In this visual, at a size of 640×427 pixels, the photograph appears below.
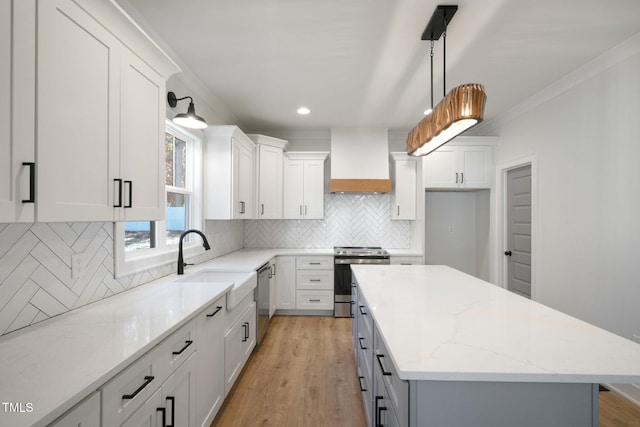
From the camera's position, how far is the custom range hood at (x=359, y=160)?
3.99 metres

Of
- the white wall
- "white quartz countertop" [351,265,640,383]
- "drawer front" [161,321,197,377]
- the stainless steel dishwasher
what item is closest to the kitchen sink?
Answer: the stainless steel dishwasher

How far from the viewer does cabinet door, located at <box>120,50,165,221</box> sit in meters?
1.36

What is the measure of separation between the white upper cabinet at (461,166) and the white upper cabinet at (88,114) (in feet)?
11.5

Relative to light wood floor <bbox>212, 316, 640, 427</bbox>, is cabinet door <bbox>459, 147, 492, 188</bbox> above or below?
above

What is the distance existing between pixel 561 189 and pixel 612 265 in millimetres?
868

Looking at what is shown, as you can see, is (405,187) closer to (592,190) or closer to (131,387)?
(592,190)

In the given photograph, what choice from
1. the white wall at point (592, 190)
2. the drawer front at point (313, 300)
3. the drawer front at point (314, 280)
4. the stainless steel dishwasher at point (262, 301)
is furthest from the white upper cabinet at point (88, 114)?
the white wall at point (592, 190)

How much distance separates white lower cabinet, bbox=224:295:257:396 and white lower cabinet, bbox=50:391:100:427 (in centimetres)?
114

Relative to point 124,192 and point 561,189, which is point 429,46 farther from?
point 124,192

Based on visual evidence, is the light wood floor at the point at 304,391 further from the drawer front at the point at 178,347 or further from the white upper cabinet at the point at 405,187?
the white upper cabinet at the point at 405,187

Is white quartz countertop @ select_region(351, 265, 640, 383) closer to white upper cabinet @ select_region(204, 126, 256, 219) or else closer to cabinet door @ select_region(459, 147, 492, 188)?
white upper cabinet @ select_region(204, 126, 256, 219)

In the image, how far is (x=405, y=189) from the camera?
161 inches

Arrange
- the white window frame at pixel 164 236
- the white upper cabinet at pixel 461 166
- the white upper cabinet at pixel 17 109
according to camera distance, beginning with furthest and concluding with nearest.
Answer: the white upper cabinet at pixel 461 166
the white window frame at pixel 164 236
the white upper cabinet at pixel 17 109

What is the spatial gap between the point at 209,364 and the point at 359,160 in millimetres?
3214
